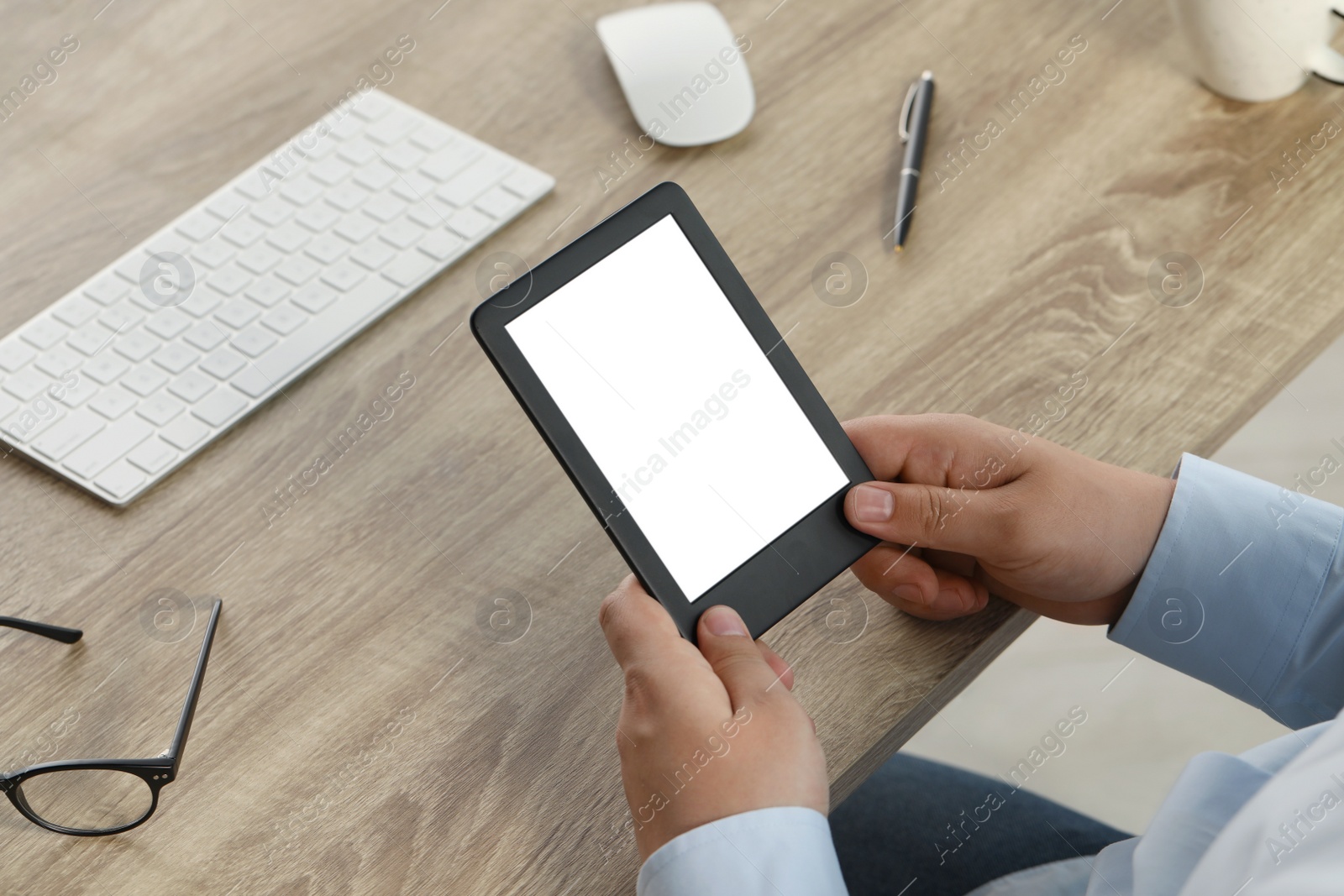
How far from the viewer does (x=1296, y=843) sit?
0.44 m

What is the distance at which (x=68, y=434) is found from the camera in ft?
2.14

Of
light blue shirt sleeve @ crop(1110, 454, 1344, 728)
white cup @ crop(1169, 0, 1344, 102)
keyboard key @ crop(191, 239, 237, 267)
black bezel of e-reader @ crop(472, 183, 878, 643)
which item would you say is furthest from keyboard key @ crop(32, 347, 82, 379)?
white cup @ crop(1169, 0, 1344, 102)

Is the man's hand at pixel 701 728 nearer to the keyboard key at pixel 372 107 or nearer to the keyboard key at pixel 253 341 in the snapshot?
the keyboard key at pixel 253 341

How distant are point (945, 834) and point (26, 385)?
0.69m

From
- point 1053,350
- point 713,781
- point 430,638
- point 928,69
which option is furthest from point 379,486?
point 928,69

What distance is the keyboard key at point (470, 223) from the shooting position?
741 mm

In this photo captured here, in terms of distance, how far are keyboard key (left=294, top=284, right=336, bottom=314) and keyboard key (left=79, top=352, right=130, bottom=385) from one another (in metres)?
0.12

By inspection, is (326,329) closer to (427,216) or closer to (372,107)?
(427,216)

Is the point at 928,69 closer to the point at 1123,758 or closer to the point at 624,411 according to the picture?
the point at 624,411

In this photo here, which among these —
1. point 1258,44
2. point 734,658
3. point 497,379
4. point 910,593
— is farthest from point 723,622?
point 1258,44

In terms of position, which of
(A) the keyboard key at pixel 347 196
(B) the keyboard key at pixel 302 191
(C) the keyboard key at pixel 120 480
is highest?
(B) the keyboard key at pixel 302 191

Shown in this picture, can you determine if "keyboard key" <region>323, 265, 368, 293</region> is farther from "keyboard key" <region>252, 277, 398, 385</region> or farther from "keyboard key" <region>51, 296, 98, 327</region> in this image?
"keyboard key" <region>51, 296, 98, 327</region>

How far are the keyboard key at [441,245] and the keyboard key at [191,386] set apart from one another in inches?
6.7

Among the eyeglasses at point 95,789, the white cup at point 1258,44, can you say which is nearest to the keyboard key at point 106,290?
the eyeglasses at point 95,789
